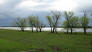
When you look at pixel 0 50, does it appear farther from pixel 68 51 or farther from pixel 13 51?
pixel 68 51

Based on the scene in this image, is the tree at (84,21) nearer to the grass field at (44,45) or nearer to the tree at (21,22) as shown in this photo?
the grass field at (44,45)

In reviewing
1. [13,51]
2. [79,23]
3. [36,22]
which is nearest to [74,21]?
[79,23]

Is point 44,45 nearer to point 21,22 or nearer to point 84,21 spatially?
point 84,21

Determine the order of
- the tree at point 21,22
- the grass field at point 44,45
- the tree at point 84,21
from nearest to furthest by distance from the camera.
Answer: the grass field at point 44,45
the tree at point 84,21
the tree at point 21,22

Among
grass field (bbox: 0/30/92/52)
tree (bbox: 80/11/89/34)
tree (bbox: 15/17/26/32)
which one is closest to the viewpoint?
grass field (bbox: 0/30/92/52)

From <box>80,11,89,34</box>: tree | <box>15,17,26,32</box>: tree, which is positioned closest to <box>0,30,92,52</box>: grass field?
<box>80,11,89,34</box>: tree

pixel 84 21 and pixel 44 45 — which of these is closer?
pixel 44 45

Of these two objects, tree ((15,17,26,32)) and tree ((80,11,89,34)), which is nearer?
tree ((80,11,89,34))

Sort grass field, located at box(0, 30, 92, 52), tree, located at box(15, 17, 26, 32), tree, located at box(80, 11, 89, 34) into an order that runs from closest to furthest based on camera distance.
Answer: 1. grass field, located at box(0, 30, 92, 52)
2. tree, located at box(80, 11, 89, 34)
3. tree, located at box(15, 17, 26, 32)

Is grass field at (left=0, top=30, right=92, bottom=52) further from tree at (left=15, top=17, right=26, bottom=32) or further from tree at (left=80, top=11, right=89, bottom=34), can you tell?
tree at (left=15, top=17, right=26, bottom=32)

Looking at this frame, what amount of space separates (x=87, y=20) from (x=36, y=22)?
43596 millimetres

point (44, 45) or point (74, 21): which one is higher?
point (74, 21)

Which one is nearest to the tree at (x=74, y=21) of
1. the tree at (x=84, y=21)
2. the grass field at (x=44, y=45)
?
the tree at (x=84, y=21)

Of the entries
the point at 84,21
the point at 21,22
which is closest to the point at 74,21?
the point at 84,21
